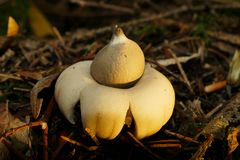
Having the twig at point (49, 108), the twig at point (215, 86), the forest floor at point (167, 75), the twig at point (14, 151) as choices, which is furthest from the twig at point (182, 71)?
the twig at point (14, 151)

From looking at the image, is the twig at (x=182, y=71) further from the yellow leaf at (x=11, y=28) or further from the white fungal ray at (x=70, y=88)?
the yellow leaf at (x=11, y=28)

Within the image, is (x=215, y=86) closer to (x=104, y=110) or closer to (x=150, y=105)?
(x=150, y=105)

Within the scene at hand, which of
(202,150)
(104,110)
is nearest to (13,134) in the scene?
(104,110)

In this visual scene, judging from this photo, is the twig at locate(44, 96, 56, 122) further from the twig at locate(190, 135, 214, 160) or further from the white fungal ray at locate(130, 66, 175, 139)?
the twig at locate(190, 135, 214, 160)

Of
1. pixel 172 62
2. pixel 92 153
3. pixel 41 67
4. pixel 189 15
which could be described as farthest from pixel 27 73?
pixel 189 15

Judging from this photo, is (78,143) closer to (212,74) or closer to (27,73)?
(27,73)
